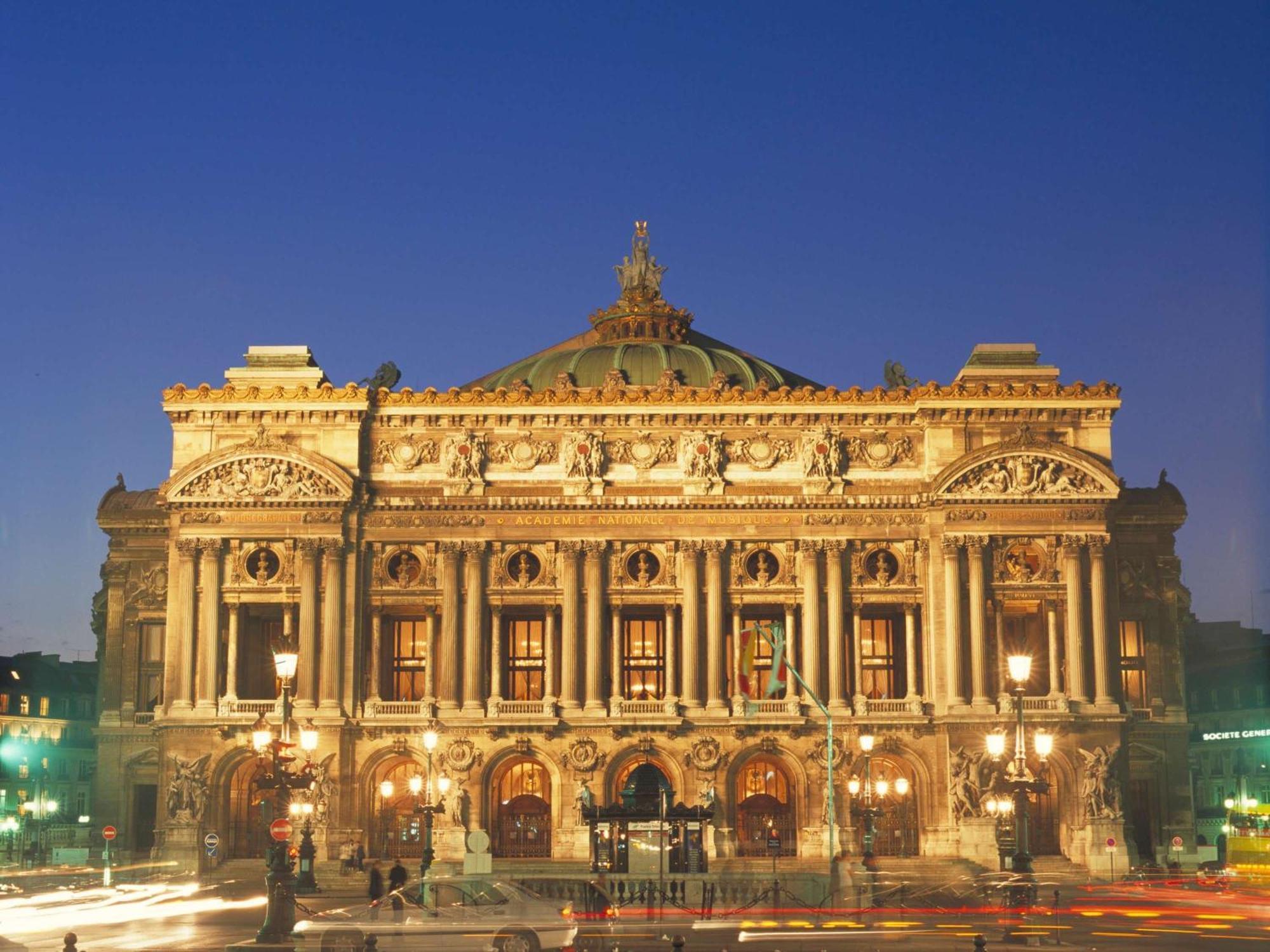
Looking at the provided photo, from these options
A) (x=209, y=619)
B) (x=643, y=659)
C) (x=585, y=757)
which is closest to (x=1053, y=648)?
(x=643, y=659)

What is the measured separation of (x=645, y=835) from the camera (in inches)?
2606

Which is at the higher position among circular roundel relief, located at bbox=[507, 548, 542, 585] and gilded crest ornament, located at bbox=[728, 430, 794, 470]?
gilded crest ornament, located at bbox=[728, 430, 794, 470]

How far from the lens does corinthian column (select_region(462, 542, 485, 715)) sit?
3081 inches

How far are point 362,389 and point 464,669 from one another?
42.6 ft

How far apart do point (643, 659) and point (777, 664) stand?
31.1 ft

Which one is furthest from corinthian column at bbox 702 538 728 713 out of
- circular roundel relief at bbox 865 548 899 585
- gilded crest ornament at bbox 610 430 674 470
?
circular roundel relief at bbox 865 548 899 585

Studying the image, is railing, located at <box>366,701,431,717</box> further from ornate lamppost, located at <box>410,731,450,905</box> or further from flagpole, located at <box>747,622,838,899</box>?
flagpole, located at <box>747,622,838,899</box>

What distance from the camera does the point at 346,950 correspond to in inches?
1436

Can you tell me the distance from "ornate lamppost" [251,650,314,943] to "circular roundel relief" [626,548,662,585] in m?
27.9

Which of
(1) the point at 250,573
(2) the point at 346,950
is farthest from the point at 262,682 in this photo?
(2) the point at 346,950

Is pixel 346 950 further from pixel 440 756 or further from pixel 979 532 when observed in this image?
pixel 979 532

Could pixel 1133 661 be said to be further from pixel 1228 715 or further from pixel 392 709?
pixel 1228 715

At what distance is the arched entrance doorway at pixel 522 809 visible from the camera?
78125 millimetres

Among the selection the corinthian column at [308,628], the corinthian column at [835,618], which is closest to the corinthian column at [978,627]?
the corinthian column at [835,618]
